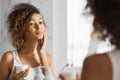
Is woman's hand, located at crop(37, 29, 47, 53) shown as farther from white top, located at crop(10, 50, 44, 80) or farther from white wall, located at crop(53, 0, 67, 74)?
white wall, located at crop(53, 0, 67, 74)

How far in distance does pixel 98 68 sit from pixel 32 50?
982mm

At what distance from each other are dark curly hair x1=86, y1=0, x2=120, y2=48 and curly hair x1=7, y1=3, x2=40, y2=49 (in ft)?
2.98

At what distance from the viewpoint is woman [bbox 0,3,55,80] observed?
1.42 metres

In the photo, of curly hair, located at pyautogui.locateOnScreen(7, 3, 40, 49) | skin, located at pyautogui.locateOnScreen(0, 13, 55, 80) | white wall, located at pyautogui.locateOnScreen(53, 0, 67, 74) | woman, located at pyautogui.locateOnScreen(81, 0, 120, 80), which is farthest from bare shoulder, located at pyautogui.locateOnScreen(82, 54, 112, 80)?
white wall, located at pyautogui.locateOnScreen(53, 0, 67, 74)

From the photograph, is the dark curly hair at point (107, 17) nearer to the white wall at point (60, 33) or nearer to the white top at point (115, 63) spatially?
the white top at point (115, 63)

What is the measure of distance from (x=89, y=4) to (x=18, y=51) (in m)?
0.97

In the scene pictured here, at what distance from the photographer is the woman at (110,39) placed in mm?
557

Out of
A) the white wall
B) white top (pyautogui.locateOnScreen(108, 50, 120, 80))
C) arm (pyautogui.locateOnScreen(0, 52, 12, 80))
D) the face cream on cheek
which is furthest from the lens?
the white wall

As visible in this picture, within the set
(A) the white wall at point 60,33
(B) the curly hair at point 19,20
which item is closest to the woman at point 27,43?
(B) the curly hair at point 19,20

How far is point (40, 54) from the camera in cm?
149

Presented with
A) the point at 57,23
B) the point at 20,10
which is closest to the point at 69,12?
the point at 57,23

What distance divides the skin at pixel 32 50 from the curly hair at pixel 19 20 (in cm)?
3

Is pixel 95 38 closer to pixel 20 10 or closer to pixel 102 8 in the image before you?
pixel 102 8

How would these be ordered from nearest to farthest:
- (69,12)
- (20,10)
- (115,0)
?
1. (115,0)
2. (20,10)
3. (69,12)
